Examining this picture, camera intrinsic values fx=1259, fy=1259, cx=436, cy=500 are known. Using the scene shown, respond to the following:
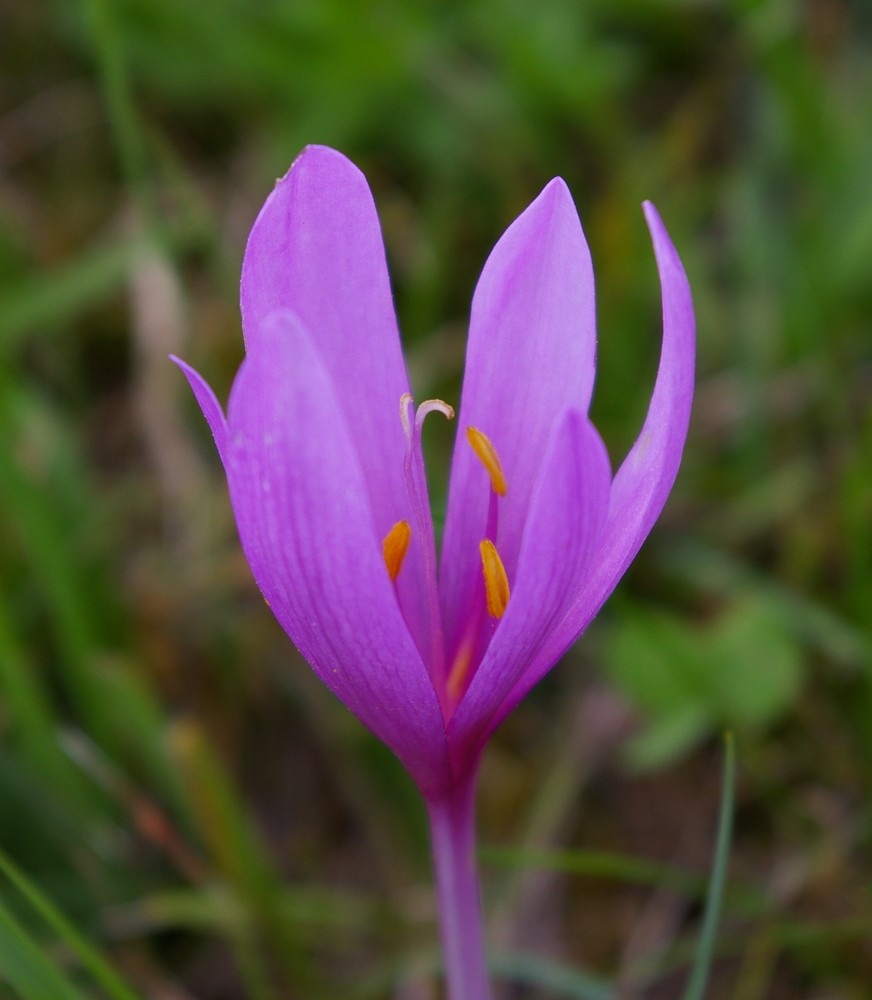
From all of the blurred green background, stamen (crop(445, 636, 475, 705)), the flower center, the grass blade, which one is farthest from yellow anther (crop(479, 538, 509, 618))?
the blurred green background

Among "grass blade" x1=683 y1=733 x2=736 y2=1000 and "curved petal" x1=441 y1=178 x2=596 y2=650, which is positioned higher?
"curved petal" x1=441 y1=178 x2=596 y2=650

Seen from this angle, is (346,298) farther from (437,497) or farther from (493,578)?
(437,497)

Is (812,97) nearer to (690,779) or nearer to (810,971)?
(690,779)

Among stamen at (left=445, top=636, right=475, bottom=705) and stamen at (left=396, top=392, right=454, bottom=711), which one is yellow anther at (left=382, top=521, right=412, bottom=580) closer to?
stamen at (left=396, top=392, right=454, bottom=711)

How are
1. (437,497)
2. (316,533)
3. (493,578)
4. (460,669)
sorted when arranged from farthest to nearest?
1. (437,497)
2. (460,669)
3. (493,578)
4. (316,533)

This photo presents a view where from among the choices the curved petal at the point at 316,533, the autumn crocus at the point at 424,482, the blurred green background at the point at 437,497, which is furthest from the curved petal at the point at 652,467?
the blurred green background at the point at 437,497

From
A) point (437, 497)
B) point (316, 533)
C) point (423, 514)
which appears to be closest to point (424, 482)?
point (423, 514)
